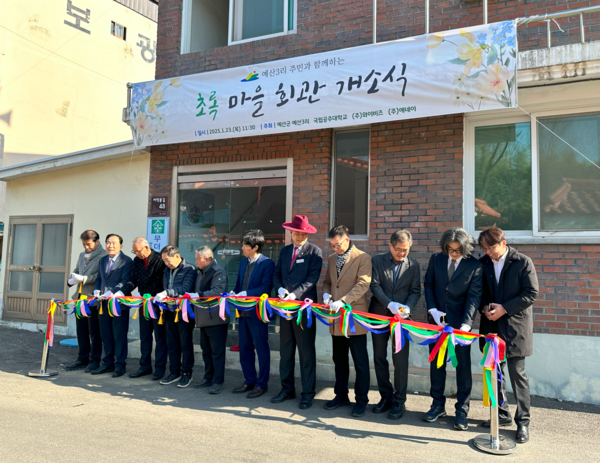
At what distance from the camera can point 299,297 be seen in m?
5.46

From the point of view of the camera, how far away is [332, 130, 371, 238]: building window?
7.09 metres

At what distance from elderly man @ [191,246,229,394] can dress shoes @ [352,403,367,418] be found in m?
1.69

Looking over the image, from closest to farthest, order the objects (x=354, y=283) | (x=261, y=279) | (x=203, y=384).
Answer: (x=354, y=283), (x=261, y=279), (x=203, y=384)

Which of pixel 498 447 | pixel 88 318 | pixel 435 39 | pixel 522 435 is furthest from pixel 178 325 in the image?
pixel 435 39

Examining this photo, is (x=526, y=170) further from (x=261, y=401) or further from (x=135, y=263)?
(x=135, y=263)

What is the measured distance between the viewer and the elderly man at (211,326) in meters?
5.85

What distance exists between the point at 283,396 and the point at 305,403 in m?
0.31

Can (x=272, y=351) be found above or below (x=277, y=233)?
below

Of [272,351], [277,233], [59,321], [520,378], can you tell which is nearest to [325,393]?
[272,351]

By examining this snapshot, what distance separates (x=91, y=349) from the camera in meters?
7.11

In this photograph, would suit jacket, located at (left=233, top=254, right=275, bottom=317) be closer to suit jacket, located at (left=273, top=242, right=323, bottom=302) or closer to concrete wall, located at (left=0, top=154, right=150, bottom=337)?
suit jacket, located at (left=273, top=242, right=323, bottom=302)

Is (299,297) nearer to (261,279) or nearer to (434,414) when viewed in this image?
(261,279)

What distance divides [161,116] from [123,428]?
500 cm

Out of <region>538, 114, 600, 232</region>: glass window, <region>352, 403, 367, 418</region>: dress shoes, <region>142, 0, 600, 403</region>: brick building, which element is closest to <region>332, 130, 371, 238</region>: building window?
<region>142, 0, 600, 403</region>: brick building
